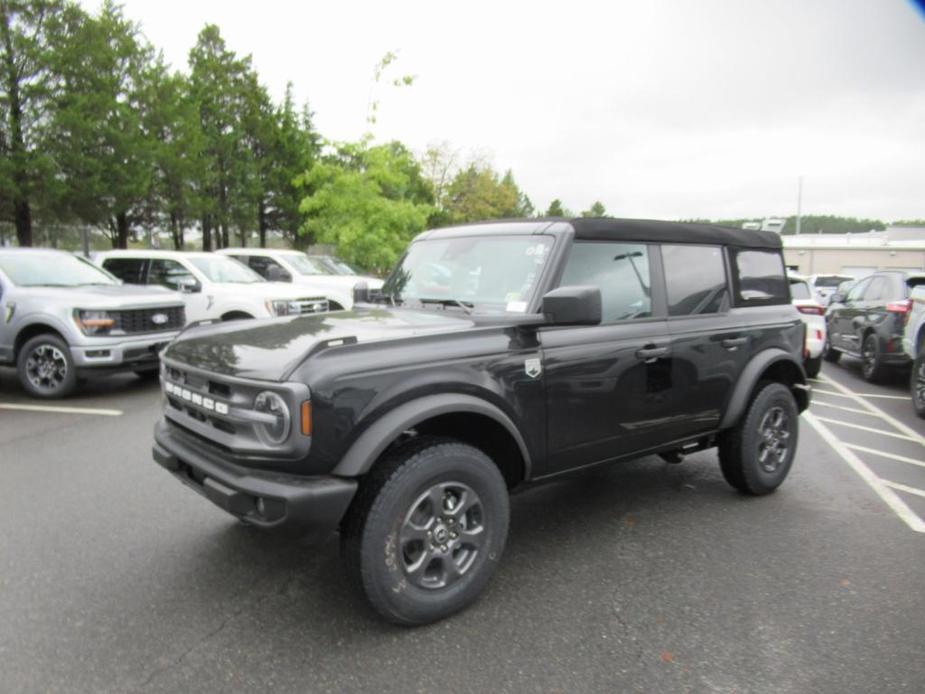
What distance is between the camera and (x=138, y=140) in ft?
70.9

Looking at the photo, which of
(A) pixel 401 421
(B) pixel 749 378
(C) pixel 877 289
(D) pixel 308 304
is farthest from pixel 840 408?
(D) pixel 308 304

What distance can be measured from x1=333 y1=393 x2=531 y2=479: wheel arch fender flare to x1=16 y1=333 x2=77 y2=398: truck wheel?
6.32m

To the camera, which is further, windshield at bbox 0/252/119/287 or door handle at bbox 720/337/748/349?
windshield at bbox 0/252/119/287

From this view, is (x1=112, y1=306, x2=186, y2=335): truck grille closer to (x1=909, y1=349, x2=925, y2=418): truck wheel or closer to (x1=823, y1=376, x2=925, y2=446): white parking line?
(x1=823, y1=376, x2=925, y2=446): white parking line

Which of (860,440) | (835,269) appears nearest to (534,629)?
(860,440)

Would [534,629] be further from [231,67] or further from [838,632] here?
[231,67]

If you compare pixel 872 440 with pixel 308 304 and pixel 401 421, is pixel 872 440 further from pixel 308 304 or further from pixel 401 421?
pixel 308 304

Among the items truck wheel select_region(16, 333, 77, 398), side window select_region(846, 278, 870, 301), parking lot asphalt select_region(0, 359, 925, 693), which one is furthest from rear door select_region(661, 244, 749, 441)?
side window select_region(846, 278, 870, 301)

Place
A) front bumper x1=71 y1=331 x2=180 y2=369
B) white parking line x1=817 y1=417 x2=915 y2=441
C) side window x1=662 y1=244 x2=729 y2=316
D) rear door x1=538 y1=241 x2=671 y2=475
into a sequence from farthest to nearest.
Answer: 1. front bumper x1=71 y1=331 x2=180 y2=369
2. white parking line x1=817 y1=417 x2=915 y2=441
3. side window x1=662 y1=244 x2=729 y2=316
4. rear door x1=538 y1=241 x2=671 y2=475

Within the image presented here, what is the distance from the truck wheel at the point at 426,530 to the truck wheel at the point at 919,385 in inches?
277

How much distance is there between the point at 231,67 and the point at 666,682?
1424 inches

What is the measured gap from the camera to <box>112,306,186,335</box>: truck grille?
781 centimetres

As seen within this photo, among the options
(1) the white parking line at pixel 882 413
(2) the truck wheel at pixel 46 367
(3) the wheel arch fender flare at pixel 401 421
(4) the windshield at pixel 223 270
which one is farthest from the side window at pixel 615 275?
(4) the windshield at pixel 223 270

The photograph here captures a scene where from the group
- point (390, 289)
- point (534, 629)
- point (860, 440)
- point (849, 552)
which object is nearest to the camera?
point (534, 629)
